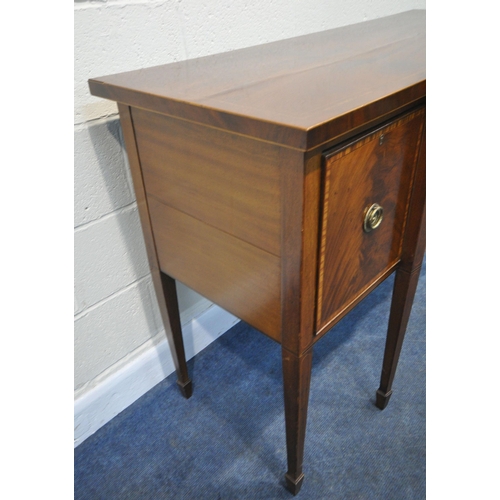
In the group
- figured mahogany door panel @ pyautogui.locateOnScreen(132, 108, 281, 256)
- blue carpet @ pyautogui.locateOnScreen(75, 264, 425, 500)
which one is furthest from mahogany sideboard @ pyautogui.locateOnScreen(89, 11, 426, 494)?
blue carpet @ pyautogui.locateOnScreen(75, 264, 425, 500)

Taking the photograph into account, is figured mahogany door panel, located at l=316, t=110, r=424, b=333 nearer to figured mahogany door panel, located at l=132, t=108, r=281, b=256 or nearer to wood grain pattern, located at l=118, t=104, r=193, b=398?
figured mahogany door panel, located at l=132, t=108, r=281, b=256

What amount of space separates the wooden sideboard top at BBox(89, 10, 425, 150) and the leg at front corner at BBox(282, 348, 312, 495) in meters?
0.36

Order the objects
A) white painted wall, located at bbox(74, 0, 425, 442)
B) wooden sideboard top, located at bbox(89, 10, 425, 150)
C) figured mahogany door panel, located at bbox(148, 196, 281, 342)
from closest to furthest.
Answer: wooden sideboard top, located at bbox(89, 10, 425, 150)
figured mahogany door panel, located at bbox(148, 196, 281, 342)
white painted wall, located at bbox(74, 0, 425, 442)

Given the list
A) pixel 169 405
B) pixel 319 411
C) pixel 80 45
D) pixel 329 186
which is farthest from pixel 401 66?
pixel 169 405

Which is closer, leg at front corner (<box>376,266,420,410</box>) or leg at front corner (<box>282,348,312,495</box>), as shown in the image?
leg at front corner (<box>282,348,312,495</box>)

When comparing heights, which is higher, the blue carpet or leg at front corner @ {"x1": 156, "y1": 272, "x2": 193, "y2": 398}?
leg at front corner @ {"x1": 156, "y1": 272, "x2": 193, "y2": 398}

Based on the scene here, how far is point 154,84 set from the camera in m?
0.65

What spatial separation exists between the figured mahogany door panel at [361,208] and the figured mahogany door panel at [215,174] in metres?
0.07

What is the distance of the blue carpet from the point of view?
0.93m

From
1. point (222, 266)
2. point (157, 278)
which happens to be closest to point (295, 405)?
point (222, 266)

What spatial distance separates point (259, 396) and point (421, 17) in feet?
3.39

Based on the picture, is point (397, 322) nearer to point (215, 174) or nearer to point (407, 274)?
point (407, 274)

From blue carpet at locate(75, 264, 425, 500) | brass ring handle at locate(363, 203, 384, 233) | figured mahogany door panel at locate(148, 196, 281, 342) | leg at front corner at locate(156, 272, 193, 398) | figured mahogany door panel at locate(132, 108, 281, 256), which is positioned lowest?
blue carpet at locate(75, 264, 425, 500)

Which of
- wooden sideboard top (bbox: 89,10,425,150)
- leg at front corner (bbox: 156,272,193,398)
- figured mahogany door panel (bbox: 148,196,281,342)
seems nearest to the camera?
wooden sideboard top (bbox: 89,10,425,150)
